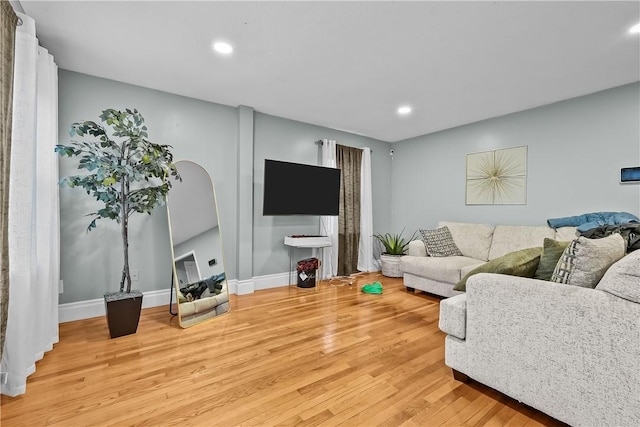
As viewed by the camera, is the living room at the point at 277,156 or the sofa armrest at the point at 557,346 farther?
the living room at the point at 277,156

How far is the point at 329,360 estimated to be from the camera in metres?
2.07

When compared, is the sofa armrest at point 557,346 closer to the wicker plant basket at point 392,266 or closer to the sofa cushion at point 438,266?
the sofa cushion at point 438,266

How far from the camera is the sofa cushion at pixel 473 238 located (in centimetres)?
388

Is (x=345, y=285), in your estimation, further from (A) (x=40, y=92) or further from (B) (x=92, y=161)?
(A) (x=40, y=92)

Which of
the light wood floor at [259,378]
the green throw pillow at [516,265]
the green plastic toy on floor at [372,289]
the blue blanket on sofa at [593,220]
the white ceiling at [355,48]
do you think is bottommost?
the light wood floor at [259,378]

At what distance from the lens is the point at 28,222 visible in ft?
5.90

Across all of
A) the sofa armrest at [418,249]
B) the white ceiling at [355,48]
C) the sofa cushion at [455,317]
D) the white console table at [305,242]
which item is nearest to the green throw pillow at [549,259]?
the sofa cushion at [455,317]

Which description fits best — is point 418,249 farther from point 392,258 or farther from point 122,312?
point 122,312

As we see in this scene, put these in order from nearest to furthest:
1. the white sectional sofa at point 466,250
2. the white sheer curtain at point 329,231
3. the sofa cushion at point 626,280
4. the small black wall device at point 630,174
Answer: the sofa cushion at point 626,280 → the small black wall device at point 630,174 → the white sectional sofa at point 466,250 → the white sheer curtain at point 329,231

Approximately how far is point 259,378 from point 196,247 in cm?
170

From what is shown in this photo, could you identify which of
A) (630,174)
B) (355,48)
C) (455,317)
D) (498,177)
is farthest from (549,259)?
(498,177)

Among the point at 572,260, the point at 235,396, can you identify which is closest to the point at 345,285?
the point at 235,396

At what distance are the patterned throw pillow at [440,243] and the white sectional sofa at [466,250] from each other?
85mm

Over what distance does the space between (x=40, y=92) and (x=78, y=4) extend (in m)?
0.74
